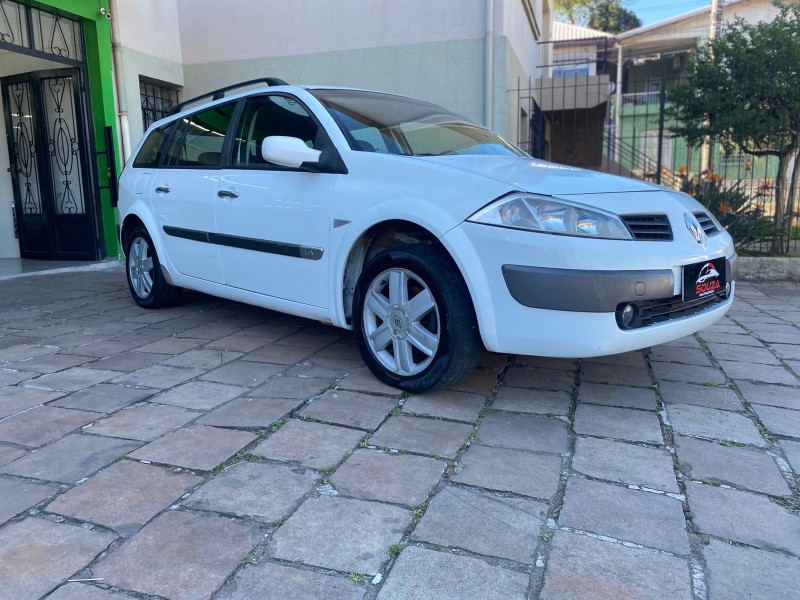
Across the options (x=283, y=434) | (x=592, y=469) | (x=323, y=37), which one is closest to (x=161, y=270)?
(x=283, y=434)

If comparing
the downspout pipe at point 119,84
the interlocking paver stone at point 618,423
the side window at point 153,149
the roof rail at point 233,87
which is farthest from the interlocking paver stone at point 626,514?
the downspout pipe at point 119,84

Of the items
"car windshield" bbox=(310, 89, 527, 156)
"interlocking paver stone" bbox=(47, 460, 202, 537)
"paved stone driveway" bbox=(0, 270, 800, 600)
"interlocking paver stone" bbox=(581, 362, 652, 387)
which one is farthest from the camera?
"car windshield" bbox=(310, 89, 527, 156)

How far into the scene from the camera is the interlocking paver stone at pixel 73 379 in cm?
333

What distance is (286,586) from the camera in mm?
1728

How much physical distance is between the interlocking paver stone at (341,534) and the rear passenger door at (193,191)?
8.13 ft

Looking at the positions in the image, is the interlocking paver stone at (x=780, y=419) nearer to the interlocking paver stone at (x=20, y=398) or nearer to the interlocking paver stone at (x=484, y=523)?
the interlocking paver stone at (x=484, y=523)

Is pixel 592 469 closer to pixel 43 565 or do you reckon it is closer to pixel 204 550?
pixel 204 550

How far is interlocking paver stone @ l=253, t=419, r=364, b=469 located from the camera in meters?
2.47

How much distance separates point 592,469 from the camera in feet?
7.87

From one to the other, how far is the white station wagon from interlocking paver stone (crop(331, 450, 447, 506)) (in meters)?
0.63

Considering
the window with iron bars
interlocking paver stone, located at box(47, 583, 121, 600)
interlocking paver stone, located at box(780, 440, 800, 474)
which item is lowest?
interlocking paver stone, located at box(780, 440, 800, 474)

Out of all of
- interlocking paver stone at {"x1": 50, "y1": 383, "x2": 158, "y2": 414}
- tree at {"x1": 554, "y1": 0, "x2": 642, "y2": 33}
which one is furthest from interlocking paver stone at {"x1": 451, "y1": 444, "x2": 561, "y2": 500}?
tree at {"x1": 554, "y1": 0, "x2": 642, "y2": 33}

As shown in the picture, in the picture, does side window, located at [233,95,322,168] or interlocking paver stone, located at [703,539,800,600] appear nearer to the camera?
interlocking paver stone, located at [703,539,800,600]

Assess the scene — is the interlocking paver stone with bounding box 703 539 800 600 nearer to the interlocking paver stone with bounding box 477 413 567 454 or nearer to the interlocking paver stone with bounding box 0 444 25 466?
the interlocking paver stone with bounding box 477 413 567 454
